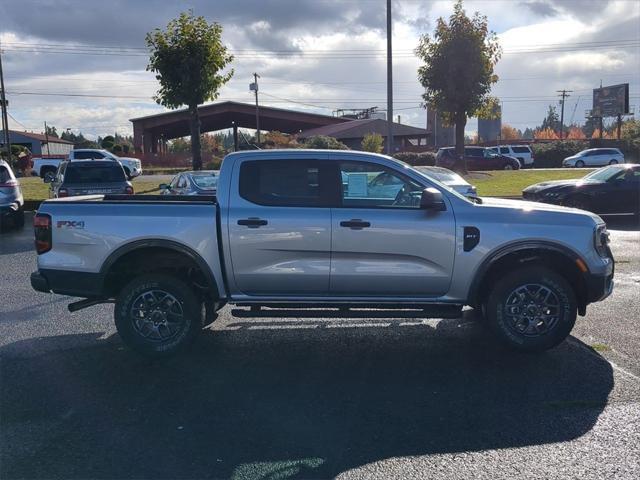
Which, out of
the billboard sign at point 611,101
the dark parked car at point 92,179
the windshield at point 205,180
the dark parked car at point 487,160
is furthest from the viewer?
the billboard sign at point 611,101

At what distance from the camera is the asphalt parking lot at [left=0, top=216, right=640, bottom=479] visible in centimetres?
401

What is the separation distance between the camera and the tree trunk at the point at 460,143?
93.9 ft

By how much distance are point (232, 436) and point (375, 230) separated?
231 centimetres

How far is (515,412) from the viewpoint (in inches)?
187

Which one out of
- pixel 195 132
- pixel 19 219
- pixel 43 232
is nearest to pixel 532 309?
pixel 43 232

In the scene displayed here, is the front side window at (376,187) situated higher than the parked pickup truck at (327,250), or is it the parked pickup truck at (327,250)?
the front side window at (376,187)

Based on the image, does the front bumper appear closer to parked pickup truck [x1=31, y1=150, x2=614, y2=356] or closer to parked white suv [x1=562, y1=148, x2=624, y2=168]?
parked pickup truck [x1=31, y1=150, x2=614, y2=356]

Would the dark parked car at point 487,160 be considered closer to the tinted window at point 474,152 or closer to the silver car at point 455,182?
the tinted window at point 474,152

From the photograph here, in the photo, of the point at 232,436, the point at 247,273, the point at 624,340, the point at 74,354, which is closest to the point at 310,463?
the point at 232,436

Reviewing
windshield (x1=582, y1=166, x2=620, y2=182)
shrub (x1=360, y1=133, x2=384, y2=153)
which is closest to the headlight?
windshield (x1=582, y1=166, x2=620, y2=182)

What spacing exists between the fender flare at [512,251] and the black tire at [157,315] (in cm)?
263

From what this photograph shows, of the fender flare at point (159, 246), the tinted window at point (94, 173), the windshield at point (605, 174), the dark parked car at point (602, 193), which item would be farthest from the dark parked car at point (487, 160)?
the fender flare at point (159, 246)

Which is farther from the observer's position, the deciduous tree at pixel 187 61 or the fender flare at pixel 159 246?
the deciduous tree at pixel 187 61

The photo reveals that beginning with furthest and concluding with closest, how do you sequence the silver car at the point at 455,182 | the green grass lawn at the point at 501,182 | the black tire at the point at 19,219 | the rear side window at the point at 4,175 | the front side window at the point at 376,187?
the green grass lawn at the point at 501,182, the black tire at the point at 19,219, the rear side window at the point at 4,175, the silver car at the point at 455,182, the front side window at the point at 376,187
